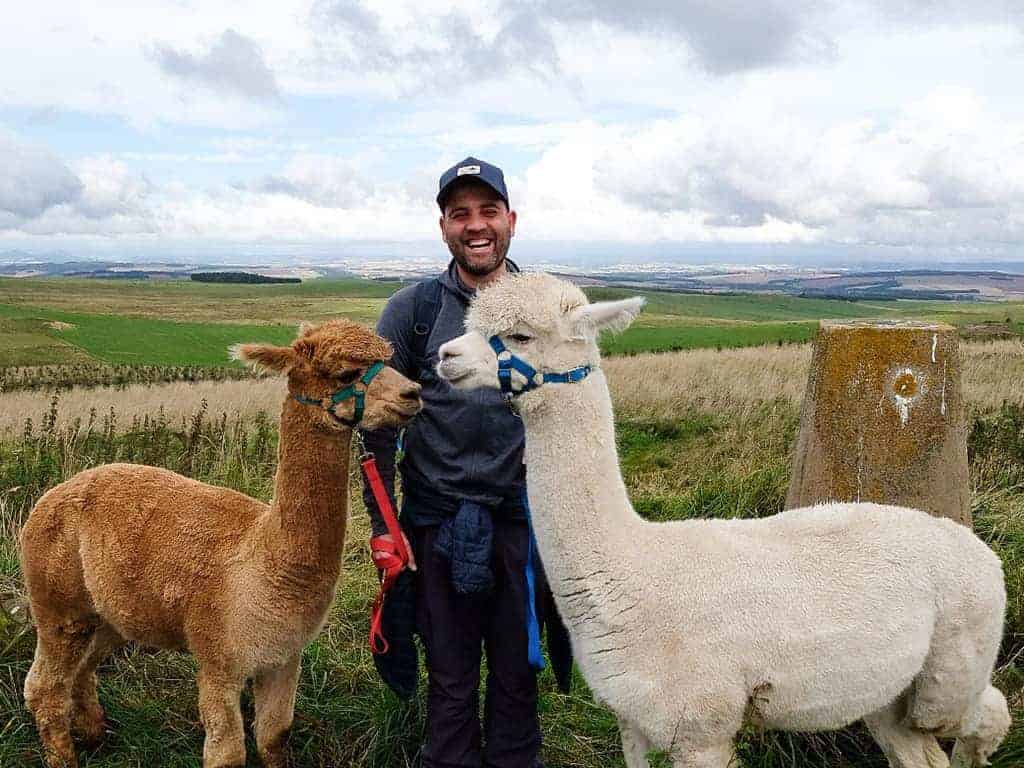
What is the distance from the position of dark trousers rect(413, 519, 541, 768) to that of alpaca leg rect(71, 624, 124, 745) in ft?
5.61

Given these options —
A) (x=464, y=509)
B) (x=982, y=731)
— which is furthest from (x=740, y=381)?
(x=464, y=509)

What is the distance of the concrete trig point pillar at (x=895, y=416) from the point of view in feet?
12.8

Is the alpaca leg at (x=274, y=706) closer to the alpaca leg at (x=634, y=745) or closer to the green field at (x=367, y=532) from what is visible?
the green field at (x=367, y=532)

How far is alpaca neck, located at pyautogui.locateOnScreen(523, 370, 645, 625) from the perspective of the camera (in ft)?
9.43

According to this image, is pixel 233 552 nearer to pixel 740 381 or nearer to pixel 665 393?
pixel 665 393

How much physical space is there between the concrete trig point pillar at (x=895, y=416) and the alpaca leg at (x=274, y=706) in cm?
283

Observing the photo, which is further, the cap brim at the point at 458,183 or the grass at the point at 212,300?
the grass at the point at 212,300

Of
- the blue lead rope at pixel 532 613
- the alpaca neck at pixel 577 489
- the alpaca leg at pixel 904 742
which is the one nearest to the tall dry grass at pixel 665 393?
the blue lead rope at pixel 532 613

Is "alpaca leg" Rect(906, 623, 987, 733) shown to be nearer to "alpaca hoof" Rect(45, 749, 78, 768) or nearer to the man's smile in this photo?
the man's smile

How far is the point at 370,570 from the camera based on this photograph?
5996 mm

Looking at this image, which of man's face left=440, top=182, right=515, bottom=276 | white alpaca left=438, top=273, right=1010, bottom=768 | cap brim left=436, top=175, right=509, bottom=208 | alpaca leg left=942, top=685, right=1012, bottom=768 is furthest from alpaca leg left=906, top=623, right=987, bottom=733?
cap brim left=436, top=175, right=509, bottom=208

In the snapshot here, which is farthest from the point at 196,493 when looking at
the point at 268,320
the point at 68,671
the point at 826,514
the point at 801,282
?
the point at 801,282

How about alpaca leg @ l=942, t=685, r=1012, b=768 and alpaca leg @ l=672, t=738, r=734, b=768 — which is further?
alpaca leg @ l=942, t=685, r=1012, b=768

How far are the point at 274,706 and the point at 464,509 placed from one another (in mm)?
1345
